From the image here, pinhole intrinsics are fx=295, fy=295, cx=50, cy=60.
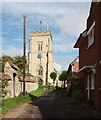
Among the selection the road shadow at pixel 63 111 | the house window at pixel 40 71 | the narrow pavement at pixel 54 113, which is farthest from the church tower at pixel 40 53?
the narrow pavement at pixel 54 113

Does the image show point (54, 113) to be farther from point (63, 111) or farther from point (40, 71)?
point (40, 71)

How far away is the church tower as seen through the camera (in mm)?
95375

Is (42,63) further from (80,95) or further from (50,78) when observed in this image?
(80,95)

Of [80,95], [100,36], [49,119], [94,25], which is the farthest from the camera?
[80,95]

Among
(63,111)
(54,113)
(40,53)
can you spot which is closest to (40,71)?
(40,53)

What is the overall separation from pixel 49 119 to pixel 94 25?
7.94 metres

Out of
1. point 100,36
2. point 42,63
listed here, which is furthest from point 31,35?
point 100,36

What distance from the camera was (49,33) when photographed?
97125 mm

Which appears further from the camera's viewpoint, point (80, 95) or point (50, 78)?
point (50, 78)

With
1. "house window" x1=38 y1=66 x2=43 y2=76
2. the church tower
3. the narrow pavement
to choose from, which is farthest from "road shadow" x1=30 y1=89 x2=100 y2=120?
the church tower

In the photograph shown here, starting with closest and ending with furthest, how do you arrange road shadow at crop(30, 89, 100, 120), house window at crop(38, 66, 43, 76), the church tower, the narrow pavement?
road shadow at crop(30, 89, 100, 120) < the narrow pavement < house window at crop(38, 66, 43, 76) < the church tower

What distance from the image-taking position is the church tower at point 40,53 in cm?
9538

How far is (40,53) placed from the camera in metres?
96.5

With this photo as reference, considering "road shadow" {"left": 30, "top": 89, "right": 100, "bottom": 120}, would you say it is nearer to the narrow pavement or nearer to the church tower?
the narrow pavement
